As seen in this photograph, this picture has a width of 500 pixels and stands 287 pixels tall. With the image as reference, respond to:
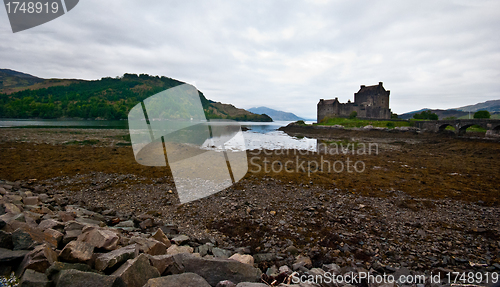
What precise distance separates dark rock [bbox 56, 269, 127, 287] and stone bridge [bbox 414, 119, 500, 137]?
45032 mm

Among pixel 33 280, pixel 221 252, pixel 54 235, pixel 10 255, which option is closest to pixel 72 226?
pixel 54 235

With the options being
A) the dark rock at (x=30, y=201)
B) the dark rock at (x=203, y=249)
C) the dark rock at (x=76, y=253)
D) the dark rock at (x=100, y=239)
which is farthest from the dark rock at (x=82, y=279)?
the dark rock at (x=30, y=201)

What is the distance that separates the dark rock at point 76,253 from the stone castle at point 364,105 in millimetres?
74446

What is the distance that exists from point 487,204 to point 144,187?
1480cm

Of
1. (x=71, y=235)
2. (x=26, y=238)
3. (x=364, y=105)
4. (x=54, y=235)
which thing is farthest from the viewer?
(x=364, y=105)

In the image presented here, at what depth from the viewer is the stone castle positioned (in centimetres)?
6849

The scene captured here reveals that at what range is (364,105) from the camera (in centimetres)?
7300

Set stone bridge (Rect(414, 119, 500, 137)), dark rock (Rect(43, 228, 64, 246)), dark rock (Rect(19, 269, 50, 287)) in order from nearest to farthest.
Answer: dark rock (Rect(19, 269, 50, 287))
dark rock (Rect(43, 228, 64, 246))
stone bridge (Rect(414, 119, 500, 137))

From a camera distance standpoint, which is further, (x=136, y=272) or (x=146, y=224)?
(x=146, y=224)

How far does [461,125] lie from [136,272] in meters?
48.7

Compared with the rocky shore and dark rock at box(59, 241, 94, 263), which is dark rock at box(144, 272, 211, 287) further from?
dark rock at box(59, 241, 94, 263)

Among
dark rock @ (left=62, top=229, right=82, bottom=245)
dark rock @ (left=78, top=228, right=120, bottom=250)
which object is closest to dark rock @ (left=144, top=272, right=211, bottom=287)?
dark rock @ (left=78, top=228, right=120, bottom=250)

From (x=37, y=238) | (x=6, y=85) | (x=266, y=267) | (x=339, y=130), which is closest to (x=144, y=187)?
(x=37, y=238)

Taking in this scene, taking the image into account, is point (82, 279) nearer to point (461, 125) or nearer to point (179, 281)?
point (179, 281)
